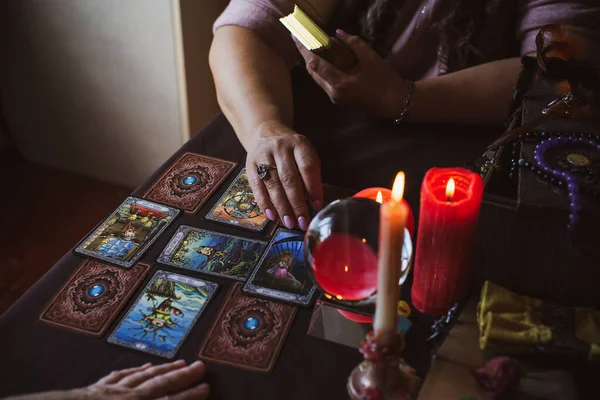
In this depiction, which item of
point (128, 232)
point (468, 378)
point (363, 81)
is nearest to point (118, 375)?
point (128, 232)

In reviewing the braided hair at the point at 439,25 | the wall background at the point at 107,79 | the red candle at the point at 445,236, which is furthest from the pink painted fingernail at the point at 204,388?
the wall background at the point at 107,79

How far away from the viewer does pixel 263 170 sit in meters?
→ 0.86

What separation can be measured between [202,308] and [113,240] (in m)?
0.18

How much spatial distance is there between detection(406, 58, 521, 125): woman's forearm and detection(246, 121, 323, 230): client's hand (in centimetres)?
22

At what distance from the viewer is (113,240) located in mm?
782

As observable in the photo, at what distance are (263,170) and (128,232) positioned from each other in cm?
21

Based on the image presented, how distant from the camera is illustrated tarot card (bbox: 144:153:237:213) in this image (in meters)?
0.85

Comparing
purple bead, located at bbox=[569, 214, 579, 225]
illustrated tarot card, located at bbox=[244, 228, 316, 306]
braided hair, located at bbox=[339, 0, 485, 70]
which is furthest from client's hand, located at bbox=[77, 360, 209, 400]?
braided hair, located at bbox=[339, 0, 485, 70]

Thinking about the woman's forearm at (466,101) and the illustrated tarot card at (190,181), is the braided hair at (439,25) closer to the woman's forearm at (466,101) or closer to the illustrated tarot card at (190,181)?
the woman's forearm at (466,101)

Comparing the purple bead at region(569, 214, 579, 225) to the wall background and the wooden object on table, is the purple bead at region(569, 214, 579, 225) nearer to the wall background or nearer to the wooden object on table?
the wooden object on table

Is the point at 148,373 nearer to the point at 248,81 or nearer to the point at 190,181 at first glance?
the point at 190,181

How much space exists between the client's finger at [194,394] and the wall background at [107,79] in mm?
1306

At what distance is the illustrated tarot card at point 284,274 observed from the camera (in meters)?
0.70

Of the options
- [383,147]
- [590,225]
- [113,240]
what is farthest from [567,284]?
[113,240]
